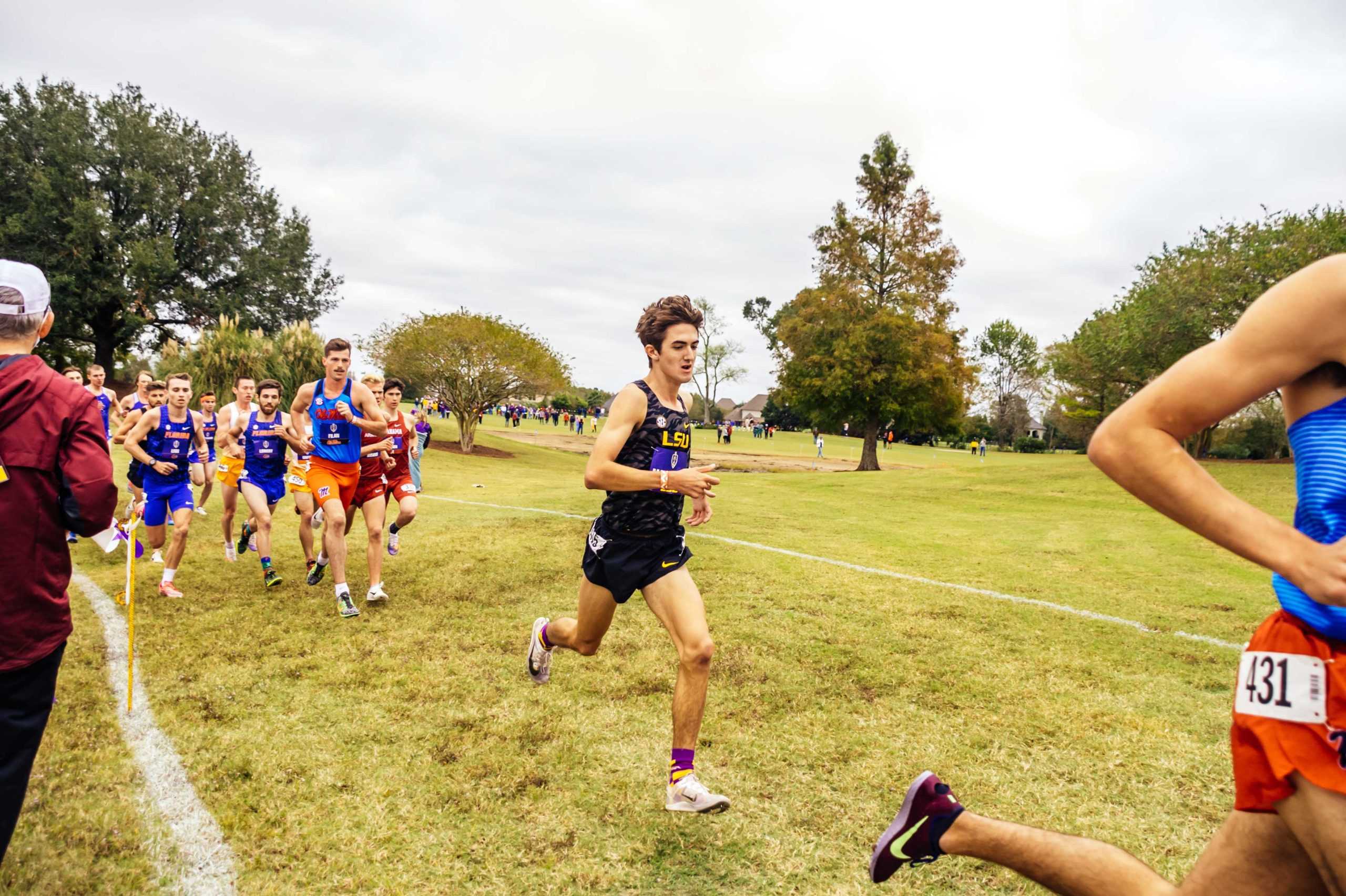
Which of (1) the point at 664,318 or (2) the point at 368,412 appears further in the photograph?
(2) the point at 368,412

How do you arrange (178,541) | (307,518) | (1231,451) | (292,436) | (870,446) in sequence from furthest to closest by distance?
(1231,451)
(870,446)
(307,518)
(292,436)
(178,541)

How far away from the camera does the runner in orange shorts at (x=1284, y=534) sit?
1.41 metres

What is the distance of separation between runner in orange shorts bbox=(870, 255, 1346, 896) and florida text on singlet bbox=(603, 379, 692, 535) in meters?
2.66

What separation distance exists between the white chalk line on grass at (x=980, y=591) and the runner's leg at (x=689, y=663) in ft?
17.4

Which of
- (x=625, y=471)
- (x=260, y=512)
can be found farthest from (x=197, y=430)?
(x=625, y=471)

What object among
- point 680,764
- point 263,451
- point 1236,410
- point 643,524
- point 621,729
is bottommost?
point 621,729

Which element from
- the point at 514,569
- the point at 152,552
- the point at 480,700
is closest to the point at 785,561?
the point at 514,569

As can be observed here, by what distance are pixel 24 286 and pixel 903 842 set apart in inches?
143

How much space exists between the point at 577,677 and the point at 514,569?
3.79m

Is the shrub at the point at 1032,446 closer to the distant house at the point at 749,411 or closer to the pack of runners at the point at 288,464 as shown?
the distant house at the point at 749,411

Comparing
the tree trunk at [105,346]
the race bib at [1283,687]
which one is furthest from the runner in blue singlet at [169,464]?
the tree trunk at [105,346]

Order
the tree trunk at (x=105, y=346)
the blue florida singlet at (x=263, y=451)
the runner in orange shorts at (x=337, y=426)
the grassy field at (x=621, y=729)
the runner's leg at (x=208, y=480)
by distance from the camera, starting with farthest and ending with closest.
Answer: the tree trunk at (x=105, y=346)
the runner's leg at (x=208, y=480)
the blue florida singlet at (x=263, y=451)
the runner in orange shorts at (x=337, y=426)
the grassy field at (x=621, y=729)

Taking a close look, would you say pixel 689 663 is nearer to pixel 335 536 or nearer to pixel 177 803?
pixel 177 803

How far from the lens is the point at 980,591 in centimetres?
826
